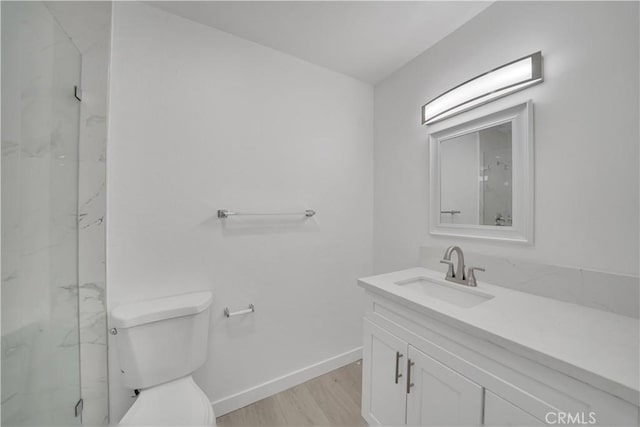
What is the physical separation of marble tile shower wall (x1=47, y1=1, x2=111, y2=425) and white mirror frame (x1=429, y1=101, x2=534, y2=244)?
181 centimetres

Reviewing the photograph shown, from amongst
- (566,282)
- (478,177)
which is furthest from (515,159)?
(566,282)

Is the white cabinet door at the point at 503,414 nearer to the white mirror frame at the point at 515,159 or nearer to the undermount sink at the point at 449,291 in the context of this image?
the undermount sink at the point at 449,291

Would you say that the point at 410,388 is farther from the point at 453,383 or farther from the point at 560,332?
the point at 560,332

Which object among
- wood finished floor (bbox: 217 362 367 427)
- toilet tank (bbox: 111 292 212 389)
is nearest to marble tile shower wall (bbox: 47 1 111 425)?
toilet tank (bbox: 111 292 212 389)

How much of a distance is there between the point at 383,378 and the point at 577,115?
141cm

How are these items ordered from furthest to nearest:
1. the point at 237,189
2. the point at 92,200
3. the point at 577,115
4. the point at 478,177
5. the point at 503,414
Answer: the point at 237,189 → the point at 478,177 → the point at 92,200 → the point at 577,115 → the point at 503,414

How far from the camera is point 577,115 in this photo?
960 millimetres

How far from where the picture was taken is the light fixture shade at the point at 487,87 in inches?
41.5

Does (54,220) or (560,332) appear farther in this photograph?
(54,220)

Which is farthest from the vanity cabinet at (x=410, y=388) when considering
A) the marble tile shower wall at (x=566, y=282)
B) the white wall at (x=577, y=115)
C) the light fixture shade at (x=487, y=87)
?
the light fixture shade at (x=487, y=87)

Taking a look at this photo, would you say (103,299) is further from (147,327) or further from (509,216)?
(509,216)

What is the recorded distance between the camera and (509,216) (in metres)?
1.18

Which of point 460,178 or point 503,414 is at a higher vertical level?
point 460,178

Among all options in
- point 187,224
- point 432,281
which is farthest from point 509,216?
point 187,224
